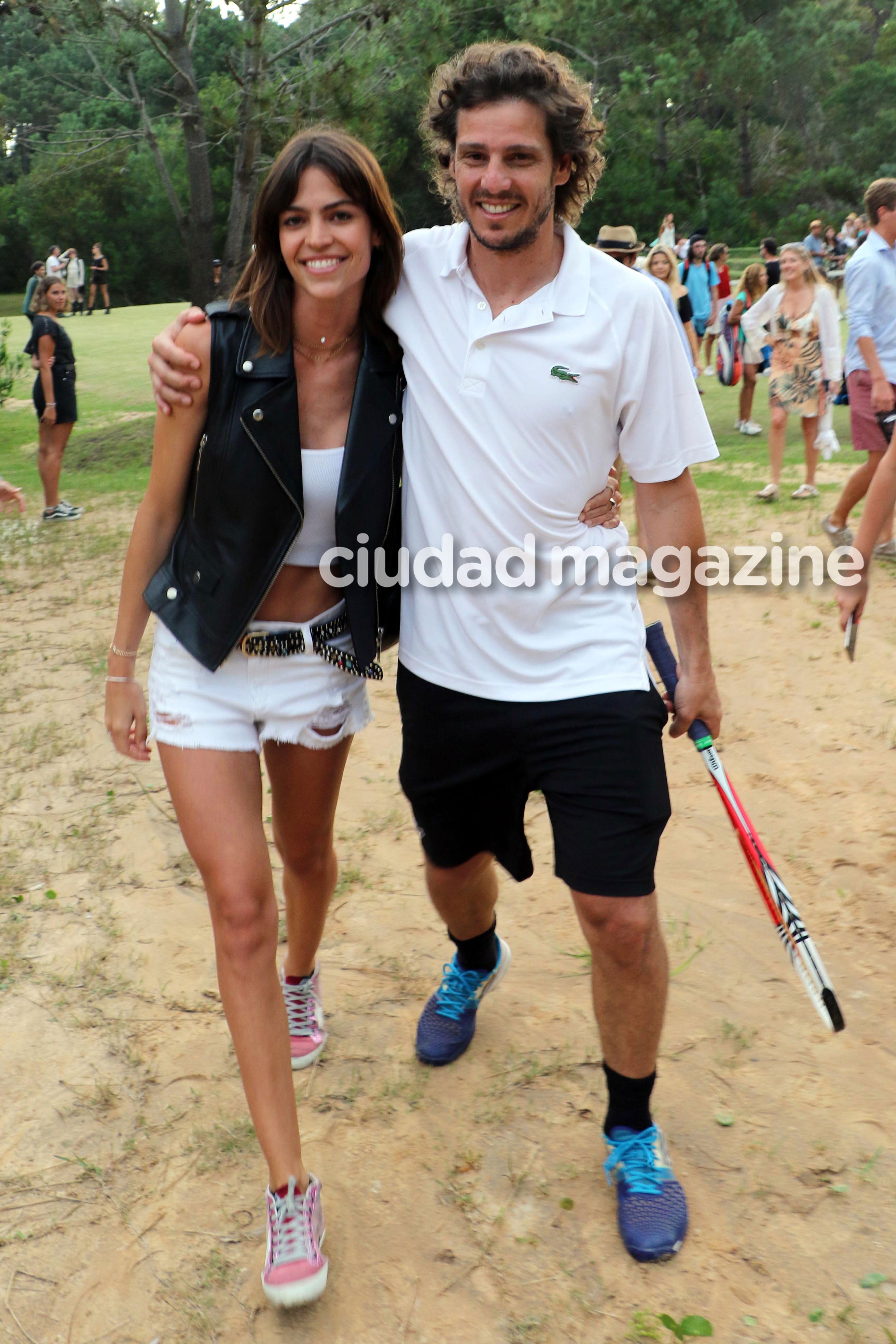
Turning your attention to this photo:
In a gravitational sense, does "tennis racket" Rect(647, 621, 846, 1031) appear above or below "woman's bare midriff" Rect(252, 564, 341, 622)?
below

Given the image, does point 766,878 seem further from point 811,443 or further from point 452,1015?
point 811,443

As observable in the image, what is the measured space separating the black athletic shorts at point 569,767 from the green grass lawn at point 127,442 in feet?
21.8

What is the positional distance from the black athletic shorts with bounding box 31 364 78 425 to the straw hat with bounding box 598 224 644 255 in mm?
4583

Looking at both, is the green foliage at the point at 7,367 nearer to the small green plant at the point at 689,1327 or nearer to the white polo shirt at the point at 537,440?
the white polo shirt at the point at 537,440

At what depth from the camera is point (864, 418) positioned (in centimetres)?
694

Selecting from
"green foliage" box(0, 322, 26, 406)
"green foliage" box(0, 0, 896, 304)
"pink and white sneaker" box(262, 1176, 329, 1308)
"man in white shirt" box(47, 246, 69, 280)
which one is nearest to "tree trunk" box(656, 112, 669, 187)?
"green foliage" box(0, 0, 896, 304)

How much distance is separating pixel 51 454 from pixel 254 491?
8.38m

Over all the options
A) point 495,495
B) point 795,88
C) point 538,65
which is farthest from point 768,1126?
point 795,88

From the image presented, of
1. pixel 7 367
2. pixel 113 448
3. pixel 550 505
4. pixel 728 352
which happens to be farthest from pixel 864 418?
pixel 7 367

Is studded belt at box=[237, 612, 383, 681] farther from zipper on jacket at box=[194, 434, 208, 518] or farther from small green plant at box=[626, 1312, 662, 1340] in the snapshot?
small green plant at box=[626, 1312, 662, 1340]

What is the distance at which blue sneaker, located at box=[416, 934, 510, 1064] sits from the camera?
320 centimetres

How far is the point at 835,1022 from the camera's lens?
2.45 meters

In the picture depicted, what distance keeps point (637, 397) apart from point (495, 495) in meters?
0.36

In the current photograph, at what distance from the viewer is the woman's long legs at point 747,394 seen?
466 inches
